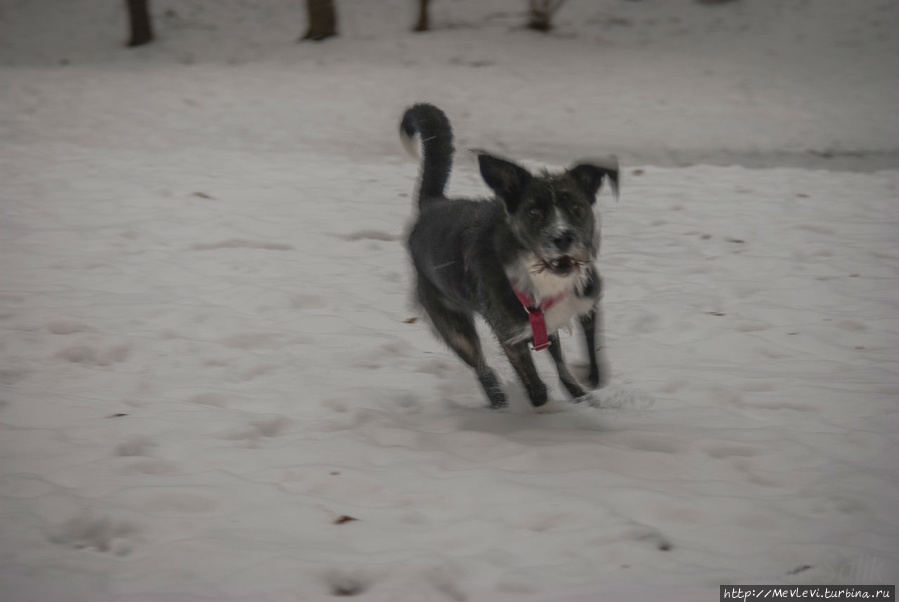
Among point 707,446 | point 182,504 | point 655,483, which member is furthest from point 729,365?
point 182,504

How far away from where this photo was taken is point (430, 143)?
4.45m

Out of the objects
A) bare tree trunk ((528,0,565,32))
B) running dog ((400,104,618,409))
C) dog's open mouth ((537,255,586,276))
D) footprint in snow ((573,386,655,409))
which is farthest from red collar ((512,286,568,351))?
bare tree trunk ((528,0,565,32))

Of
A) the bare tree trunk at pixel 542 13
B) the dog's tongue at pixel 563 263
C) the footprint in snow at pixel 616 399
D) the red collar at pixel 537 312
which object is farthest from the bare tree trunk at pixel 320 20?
the dog's tongue at pixel 563 263

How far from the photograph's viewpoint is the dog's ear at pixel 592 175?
144 inches

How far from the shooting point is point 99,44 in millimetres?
16438

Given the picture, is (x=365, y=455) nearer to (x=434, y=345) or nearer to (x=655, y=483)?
(x=655, y=483)

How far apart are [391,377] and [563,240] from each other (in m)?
1.63

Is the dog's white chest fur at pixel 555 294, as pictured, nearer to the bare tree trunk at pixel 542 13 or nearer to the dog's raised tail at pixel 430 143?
the dog's raised tail at pixel 430 143

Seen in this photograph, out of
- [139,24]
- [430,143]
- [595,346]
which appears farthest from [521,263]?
[139,24]

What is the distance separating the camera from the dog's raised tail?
175 inches

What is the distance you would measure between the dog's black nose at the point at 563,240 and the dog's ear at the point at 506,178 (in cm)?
Answer: 35

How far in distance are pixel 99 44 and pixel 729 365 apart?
16.2 metres

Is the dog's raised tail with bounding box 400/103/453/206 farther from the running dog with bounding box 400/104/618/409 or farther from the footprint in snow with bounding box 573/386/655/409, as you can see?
the footprint in snow with bounding box 573/386/655/409

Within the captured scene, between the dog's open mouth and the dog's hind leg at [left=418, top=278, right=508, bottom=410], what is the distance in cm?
86
